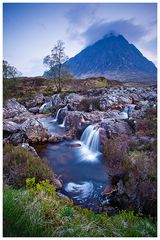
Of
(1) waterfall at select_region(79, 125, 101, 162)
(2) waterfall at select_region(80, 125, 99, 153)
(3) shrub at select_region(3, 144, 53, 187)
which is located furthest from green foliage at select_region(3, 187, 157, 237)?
(2) waterfall at select_region(80, 125, 99, 153)

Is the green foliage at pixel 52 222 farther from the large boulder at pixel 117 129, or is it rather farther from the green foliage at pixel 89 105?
the green foliage at pixel 89 105

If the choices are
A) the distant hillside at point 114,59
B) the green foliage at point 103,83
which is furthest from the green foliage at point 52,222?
the green foliage at point 103,83

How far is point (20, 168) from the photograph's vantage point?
468cm

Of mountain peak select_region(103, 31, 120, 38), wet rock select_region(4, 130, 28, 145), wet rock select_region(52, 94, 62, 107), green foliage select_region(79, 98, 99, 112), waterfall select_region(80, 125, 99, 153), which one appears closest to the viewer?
mountain peak select_region(103, 31, 120, 38)

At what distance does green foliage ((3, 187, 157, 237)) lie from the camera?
118 inches

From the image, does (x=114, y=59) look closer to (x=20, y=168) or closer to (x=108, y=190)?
(x=108, y=190)

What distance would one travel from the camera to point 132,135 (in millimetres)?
5598

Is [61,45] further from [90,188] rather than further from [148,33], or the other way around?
[90,188]

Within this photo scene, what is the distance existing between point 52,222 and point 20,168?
172cm

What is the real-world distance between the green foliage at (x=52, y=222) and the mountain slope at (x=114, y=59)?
232 centimetres

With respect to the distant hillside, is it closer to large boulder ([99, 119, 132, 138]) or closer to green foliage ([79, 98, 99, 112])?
large boulder ([99, 119, 132, 138])

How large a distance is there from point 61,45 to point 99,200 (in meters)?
3.31

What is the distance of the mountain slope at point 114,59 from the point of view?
4.36 m

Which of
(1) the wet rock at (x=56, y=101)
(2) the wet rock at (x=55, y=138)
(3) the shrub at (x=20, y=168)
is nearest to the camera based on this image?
(3) the shrub at (x=20, y=168)
